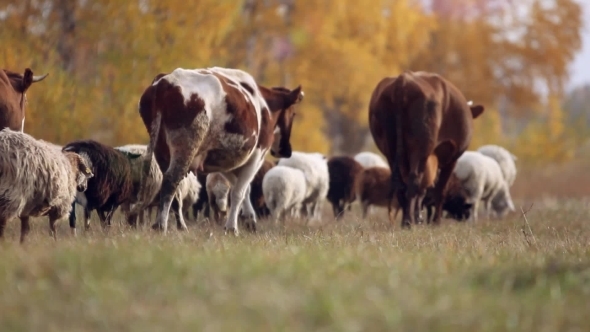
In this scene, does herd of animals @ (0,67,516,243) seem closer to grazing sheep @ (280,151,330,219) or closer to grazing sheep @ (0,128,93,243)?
grazing sheep @ (0,128,93,243)

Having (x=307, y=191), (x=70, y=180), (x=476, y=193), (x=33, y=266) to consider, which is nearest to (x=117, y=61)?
(x=307, y=191)

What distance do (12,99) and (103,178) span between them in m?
1.48

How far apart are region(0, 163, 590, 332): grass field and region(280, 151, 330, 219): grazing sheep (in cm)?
800

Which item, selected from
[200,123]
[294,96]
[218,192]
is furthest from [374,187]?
[200,123]

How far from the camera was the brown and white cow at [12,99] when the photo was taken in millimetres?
10523

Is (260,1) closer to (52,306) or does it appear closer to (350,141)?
(350,141)

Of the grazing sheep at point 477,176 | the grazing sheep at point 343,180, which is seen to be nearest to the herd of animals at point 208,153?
the grazing sheep at point 477,176

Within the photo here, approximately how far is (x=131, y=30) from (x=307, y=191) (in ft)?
16.4

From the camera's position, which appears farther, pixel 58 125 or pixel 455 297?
pixel 58 125

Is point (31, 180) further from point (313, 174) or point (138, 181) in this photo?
point (313, 174)

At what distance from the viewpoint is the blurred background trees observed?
1748cm

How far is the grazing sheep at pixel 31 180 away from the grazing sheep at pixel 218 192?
4.68 metres

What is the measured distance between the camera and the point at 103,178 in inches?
403

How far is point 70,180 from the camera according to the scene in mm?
8883
